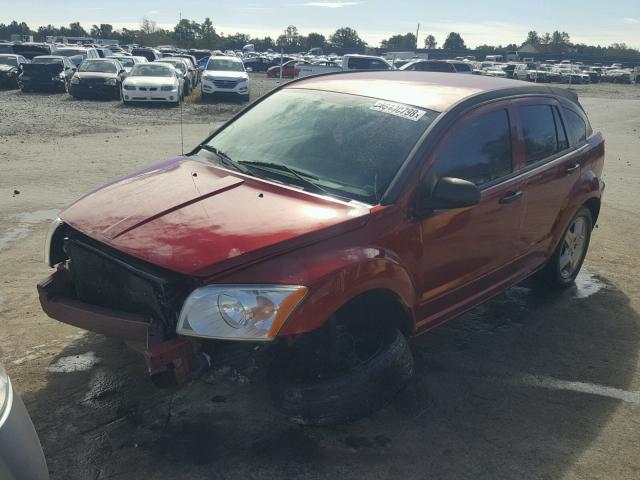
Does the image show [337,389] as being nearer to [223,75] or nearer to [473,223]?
[473,223]

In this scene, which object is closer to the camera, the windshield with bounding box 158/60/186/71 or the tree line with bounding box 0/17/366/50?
the windshield with bounding box 158/60/186/71

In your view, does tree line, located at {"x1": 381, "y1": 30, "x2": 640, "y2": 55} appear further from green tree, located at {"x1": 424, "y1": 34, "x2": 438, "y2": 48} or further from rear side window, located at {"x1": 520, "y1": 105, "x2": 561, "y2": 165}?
rear side window, located at {"x1": 520, "y1": 105, "x2": 561, "y2": 165}

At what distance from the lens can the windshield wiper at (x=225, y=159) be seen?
3.82 meters

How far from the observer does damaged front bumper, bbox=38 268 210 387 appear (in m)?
2.74

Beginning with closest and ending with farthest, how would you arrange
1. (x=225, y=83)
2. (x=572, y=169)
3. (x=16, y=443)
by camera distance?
1. (x=16, y=443)
2. (x=572, y=169)
3. (x=225, y=83)

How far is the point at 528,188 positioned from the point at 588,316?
4.64 feet

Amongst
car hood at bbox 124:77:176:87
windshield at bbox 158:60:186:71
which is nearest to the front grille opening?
car hood at bbox 124:77:176:87

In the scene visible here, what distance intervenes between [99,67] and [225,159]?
65.6ft

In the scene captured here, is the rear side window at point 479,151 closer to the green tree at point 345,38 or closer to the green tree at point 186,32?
the green tree at point 186,32

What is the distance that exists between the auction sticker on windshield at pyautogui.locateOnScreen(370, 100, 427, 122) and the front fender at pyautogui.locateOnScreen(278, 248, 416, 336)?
977mm

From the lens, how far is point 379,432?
326cm

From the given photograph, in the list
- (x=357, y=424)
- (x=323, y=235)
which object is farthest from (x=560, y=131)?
(x=357, y=424)

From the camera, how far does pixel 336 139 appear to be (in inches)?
146

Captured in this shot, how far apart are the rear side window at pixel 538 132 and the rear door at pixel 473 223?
219mm
